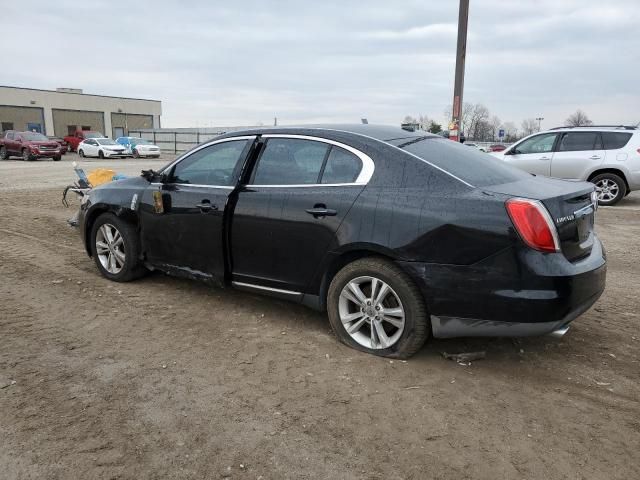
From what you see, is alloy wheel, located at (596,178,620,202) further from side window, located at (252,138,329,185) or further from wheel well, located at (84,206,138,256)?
wheel well, located at (84,206,138,256)

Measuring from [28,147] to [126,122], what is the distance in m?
41.4

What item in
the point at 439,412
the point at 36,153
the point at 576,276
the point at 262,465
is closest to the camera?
the point at 262,465

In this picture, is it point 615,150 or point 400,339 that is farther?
point 615,150

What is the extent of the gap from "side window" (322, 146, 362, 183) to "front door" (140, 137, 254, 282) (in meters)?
0.86

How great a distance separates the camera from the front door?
4.44m

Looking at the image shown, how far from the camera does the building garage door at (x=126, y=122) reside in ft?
225

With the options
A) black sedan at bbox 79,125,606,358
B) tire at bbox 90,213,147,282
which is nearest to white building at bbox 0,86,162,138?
tire at bbox 90,213,147,282

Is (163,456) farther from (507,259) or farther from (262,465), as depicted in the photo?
(507,259)

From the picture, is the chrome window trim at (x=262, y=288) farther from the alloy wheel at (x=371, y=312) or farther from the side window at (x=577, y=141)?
the side window at (x=577, y=141)

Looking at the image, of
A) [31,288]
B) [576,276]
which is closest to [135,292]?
[31,288]

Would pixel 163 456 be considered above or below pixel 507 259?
below

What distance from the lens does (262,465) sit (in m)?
2.58

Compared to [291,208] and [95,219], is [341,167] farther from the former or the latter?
[95,219]

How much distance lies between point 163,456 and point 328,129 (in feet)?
8.43
